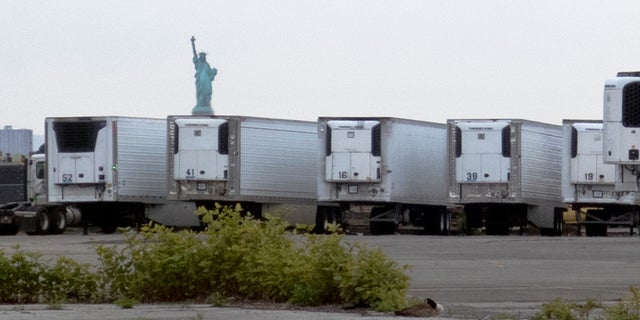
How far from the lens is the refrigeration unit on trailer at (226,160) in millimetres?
47500

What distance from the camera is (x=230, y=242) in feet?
62.0

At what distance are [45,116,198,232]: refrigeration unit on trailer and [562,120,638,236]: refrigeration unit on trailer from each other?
521 inches

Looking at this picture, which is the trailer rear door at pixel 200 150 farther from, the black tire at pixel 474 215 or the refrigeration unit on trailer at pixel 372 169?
the black tire at pixel 474 215

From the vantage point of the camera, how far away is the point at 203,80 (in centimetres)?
8425

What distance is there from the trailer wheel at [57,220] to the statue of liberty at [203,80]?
32.2 metres

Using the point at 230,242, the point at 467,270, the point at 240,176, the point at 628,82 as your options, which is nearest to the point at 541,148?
the point at 240,176

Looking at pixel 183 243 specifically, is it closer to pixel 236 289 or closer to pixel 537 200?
pixel 236 289

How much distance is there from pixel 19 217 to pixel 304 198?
9191 mm

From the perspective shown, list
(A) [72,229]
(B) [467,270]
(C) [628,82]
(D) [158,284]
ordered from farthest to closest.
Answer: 1. (A) [72,229]
2. (C) [628,82]
3. (B) [467,270]
4. (D) [158,284]

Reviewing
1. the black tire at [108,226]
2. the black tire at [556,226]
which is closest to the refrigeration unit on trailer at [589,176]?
the black tire at [556,226]

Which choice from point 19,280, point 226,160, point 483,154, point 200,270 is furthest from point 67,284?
point 483,154

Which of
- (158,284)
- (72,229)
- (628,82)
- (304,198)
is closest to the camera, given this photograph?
(158,284)

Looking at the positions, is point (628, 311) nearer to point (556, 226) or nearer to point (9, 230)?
point (556, 226)

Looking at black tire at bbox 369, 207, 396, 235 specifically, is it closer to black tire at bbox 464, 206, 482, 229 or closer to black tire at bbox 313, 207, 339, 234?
black tire at bbox 313, 207, 339, 234
